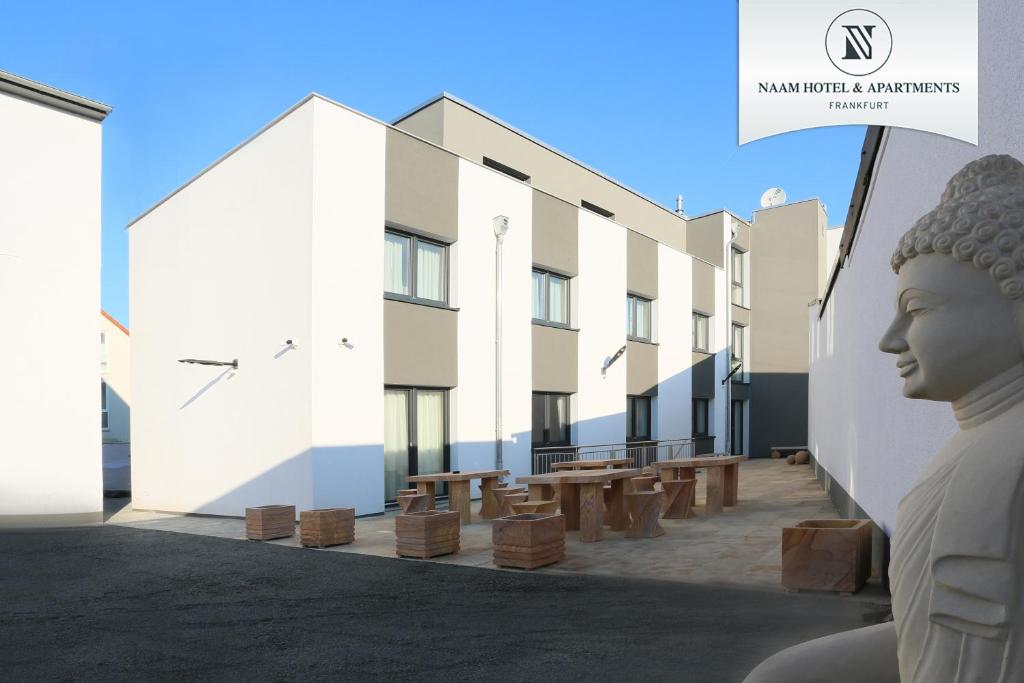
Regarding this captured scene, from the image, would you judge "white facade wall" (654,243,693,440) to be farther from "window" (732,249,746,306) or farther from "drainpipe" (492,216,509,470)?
"drainpipe" (492,216,509,470)

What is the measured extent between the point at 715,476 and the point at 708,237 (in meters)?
17.4

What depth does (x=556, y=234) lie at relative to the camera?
1806 centimetres

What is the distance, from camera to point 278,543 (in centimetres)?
1005

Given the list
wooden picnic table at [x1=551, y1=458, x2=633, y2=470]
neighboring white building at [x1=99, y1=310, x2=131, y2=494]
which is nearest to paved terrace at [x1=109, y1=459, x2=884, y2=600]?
wooden picnic table at [x1=551, y1=458, x2=633, y2=470]

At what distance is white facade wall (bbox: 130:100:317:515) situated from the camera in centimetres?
1235

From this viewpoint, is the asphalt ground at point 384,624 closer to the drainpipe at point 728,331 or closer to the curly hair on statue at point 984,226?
the curly hair on statue at point 984,226

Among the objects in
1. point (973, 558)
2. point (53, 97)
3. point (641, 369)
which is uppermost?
point (53, 97)

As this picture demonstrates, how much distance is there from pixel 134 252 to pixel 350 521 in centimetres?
973

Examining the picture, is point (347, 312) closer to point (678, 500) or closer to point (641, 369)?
point (678, 500)

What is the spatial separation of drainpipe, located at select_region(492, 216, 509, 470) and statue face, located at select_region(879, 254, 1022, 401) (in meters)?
13.9

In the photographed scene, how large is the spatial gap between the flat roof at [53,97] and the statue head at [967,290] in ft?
47.4

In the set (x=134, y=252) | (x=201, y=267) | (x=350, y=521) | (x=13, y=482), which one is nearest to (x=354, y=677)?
(x=350, y=521)

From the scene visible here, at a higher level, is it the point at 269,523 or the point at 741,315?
the point at 741,315

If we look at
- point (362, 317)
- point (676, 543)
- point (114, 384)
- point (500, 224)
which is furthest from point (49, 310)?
point (114, 384)
